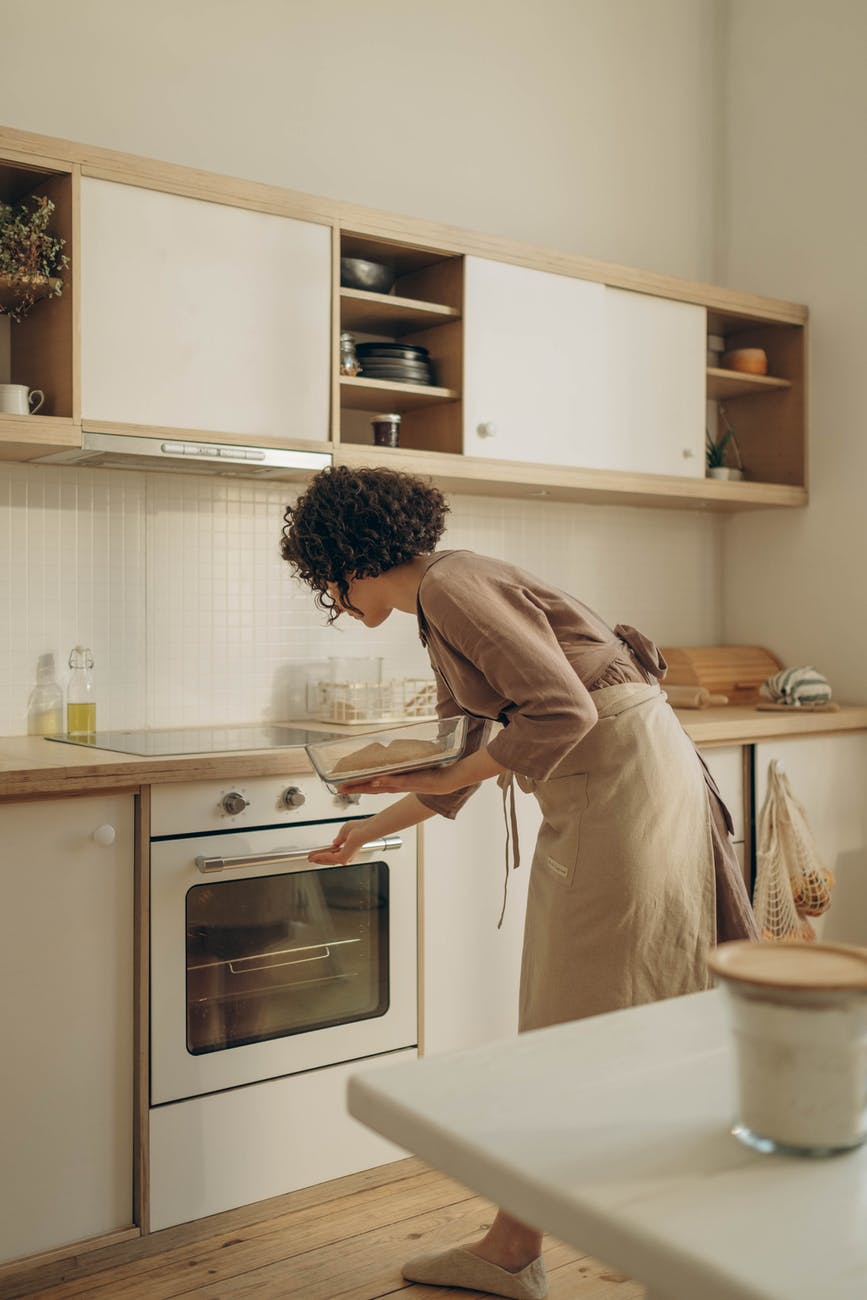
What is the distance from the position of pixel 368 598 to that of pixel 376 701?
3.67ft

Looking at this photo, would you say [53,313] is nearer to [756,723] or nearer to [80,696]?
[80,696]

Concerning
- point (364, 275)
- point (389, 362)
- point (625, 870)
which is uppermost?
point (364, 275)

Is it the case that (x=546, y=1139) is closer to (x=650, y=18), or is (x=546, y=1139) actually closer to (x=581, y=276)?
(x=581, y=276)

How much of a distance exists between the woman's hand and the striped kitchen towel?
191 centimetres

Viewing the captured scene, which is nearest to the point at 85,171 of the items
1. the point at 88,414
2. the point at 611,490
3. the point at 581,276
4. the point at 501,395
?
the point at 88,414

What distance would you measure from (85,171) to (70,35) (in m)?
0.58

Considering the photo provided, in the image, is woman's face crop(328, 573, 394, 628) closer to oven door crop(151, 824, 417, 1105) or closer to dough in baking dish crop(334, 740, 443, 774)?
dough in baking dish crop(334, 740, 443, 774)

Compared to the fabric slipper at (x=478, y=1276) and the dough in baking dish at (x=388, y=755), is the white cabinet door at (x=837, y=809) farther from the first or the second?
the dough in baking dish at (x=388, y=755)

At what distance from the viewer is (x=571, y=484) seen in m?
3.23

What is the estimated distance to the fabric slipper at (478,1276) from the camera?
2.05 m

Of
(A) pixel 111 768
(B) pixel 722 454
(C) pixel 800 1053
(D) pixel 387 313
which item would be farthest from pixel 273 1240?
(B) pixel 722 454

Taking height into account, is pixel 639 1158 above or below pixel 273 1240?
above

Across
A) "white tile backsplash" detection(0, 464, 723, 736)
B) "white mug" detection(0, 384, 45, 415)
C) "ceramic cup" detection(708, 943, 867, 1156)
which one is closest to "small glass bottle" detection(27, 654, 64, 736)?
"white tile backsplash" detection(0, 464, 723, 736)

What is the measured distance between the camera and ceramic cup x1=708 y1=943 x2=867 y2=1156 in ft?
Result: 2.34
